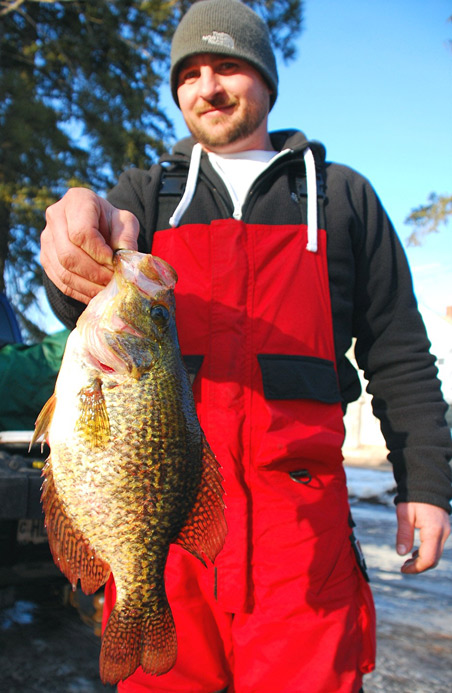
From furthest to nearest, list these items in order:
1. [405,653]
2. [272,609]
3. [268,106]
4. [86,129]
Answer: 1. [86,129]
2. [405,653]
3. [268,106]
4. [272,609]

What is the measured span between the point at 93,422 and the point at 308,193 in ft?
4.24

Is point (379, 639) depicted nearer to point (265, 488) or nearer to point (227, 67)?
point (265, 488)

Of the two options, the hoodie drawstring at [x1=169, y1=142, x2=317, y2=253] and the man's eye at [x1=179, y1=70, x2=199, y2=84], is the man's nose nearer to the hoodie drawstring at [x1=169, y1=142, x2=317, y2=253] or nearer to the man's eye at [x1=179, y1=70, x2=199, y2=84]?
the man's eye at [x1=179, y1=70, x2=199, y2=84]

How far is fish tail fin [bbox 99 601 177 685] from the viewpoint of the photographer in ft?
4.56

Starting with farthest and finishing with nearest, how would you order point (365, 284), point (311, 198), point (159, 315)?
1. point (365, 284)
2. point (311, 198)
3. point (159, 315)

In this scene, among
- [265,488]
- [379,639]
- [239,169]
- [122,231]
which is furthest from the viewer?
[379,639]

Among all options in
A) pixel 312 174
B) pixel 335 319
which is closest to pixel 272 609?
pixel 335 319

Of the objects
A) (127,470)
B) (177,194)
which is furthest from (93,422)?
(177,194)

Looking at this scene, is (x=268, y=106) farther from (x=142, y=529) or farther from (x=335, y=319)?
(x=142, y=529)

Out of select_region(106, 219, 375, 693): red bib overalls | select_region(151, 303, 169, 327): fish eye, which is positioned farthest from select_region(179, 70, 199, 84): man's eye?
select_region(151, 303, 169, 327): fish eye

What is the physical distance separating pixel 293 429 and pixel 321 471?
187 millimetres

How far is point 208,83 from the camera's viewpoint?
2.31m

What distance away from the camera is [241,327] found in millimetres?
1901

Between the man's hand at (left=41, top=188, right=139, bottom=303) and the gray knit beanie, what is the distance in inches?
49.5
